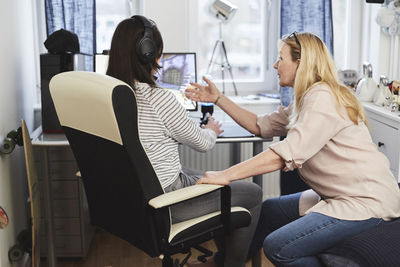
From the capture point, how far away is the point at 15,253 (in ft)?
8.10

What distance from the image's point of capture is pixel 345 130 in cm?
186

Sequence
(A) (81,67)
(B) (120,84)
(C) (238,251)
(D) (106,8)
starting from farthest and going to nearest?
(D) (106,8) < (A) (81,67) < (C) (238,251) < (B) (120,84)

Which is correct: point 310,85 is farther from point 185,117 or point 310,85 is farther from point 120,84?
point 120,84

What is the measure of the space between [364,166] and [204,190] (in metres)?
A: 0.55

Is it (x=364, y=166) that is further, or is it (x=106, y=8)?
(x=106, y=8)

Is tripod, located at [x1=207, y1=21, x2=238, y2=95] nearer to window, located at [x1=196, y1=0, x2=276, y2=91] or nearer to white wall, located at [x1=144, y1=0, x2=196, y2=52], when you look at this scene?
window, located at [x1=196, y1=0, x2=276, y2=91]

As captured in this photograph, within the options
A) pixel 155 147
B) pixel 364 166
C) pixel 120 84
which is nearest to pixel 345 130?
pixel 364 166

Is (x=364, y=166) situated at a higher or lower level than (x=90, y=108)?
lower

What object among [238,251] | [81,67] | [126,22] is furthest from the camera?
[81,67]

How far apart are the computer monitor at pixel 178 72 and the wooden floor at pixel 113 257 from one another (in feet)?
2.69

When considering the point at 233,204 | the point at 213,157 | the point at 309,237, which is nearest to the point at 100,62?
the point at 213,157

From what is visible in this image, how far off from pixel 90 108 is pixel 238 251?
34.1 inches

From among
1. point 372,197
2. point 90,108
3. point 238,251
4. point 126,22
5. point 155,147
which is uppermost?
point 126,22

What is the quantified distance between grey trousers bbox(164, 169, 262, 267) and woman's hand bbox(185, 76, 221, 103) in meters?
0.34
